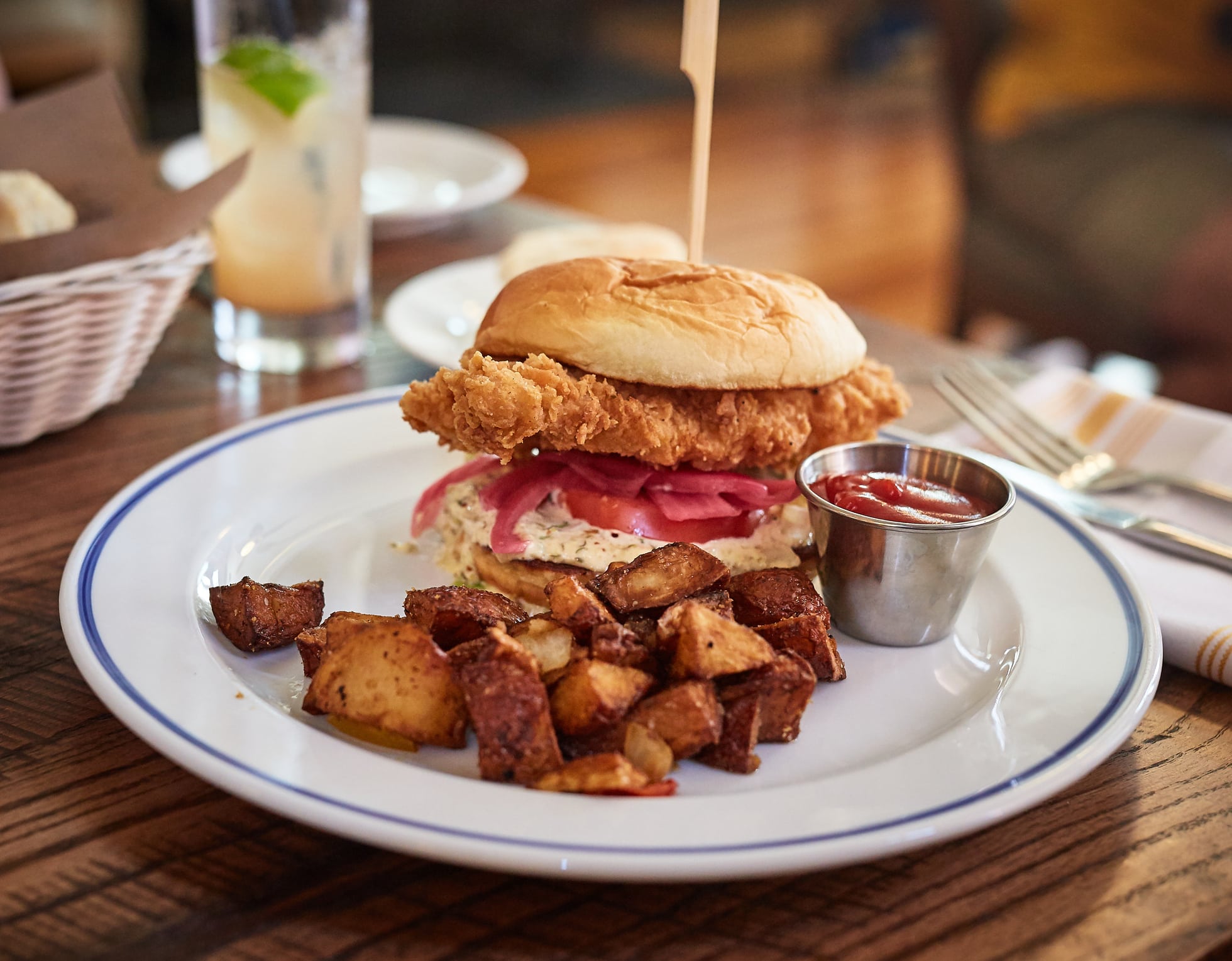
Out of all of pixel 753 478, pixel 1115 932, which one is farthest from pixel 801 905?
pixel 753 478

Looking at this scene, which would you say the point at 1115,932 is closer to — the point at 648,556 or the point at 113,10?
the point at 648,556

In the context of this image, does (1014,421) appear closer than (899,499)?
No

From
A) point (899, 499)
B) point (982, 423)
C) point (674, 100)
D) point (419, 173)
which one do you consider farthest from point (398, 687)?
point (674, 100)

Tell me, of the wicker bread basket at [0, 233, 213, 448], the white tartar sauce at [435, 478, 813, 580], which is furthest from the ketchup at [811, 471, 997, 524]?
the wicker bread basket at [0, 233, 213, 448]

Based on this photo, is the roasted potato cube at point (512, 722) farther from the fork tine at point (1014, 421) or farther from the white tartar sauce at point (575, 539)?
the fork tine at point (1014, 421)

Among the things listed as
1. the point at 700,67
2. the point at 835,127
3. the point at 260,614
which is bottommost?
the point at 835,127

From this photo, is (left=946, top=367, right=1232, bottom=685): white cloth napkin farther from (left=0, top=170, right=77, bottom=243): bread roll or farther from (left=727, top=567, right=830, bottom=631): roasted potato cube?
(left=0, top=170, right=77, bottom=243): bread roll

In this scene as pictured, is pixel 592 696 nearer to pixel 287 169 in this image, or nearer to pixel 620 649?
pixel 620 649
